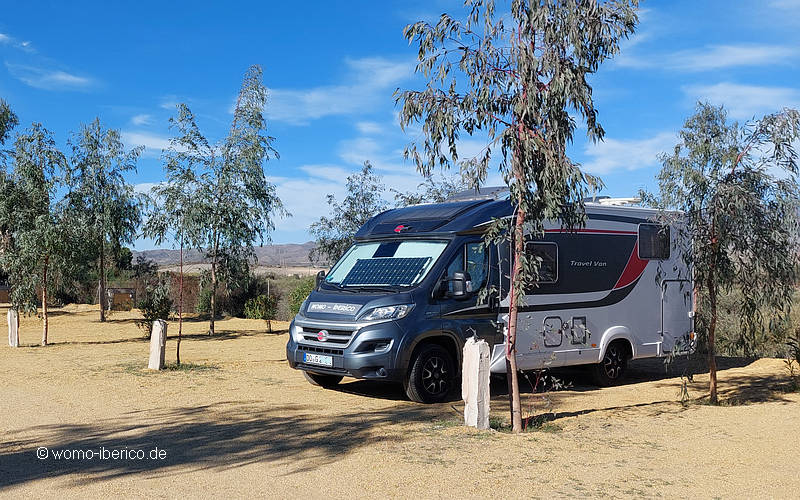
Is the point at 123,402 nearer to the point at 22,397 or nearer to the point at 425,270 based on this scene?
the point at 22,397

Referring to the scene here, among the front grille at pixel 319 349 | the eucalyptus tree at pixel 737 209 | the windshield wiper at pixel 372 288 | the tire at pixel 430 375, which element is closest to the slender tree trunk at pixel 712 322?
the eucalyptus tree at pixel 737 209

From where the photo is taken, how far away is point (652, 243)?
1195 cm

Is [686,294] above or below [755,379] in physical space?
above

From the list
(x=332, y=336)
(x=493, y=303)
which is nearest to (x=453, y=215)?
(x=493, y=303)

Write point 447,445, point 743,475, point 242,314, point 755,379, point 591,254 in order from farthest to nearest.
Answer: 1. point 242,314
2. point 755,379
3. point 591,254
4. point 447,445
5. point 743,475

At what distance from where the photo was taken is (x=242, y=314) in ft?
93.0

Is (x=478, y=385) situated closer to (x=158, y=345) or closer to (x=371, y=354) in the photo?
(x=371, y=354)

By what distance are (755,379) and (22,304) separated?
15274 millimetres

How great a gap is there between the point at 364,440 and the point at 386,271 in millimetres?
3156

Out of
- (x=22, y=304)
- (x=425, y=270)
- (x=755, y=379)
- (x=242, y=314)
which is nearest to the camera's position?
(x=425, y=270)

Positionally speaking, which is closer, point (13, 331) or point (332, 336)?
point (332, 336)

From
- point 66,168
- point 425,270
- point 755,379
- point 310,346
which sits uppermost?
point 66,168

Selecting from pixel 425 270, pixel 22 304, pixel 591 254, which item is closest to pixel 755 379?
pixel 591 254

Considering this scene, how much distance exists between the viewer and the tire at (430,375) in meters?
9.35
